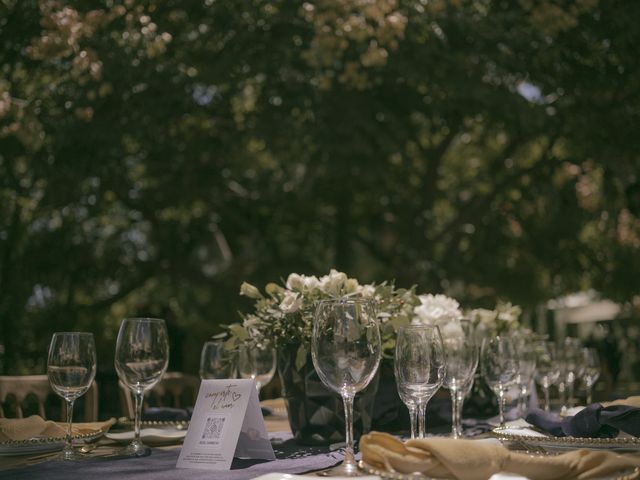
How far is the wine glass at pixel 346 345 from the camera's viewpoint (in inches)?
59.0

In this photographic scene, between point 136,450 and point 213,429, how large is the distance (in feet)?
0.92

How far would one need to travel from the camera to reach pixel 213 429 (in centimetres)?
174

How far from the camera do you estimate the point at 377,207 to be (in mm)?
9570

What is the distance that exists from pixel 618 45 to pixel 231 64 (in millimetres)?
3465

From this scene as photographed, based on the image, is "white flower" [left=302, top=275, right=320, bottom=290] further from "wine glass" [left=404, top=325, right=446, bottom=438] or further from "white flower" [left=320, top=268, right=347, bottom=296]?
"wine glass" [left=404, top=325, right=446, bottom=438]

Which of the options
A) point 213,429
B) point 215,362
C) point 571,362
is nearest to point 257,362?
point 215,362

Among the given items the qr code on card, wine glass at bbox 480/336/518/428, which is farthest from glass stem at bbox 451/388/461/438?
the qr code on card

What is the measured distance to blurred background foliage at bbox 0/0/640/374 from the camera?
20.1 ft

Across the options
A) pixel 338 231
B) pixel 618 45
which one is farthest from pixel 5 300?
pixel 618 45

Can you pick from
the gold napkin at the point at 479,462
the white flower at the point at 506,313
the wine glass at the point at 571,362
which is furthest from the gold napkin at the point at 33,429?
the wine glass at the point at 571,362

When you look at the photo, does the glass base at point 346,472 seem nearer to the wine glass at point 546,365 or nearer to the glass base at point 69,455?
the glass base at point 69,455

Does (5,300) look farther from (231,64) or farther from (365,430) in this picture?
(365,430)

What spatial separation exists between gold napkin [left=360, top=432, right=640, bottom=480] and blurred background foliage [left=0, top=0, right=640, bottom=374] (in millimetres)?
4691

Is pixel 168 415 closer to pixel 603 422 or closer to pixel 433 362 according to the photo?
pixel 433 362
